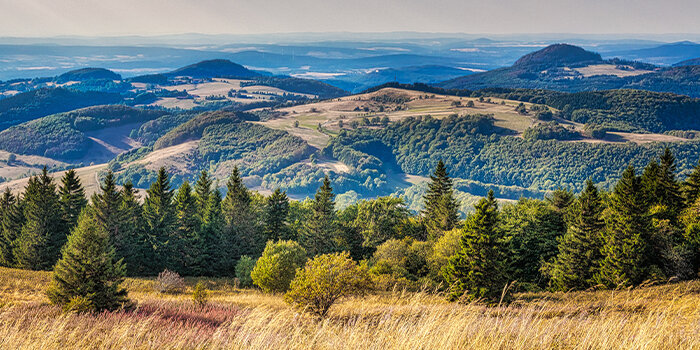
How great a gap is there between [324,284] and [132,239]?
5319 cm

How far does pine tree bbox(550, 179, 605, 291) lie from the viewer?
48031 millimetres

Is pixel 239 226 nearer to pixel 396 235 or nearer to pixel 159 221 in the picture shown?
pixel 159 221

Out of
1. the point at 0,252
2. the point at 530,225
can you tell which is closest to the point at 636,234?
the point at 530,225

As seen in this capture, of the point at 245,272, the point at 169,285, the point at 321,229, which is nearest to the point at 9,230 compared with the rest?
the point at 169,285

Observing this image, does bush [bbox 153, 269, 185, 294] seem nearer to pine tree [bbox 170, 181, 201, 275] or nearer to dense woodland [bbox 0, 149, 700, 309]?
dense woodland [bbox 0, 149, 700, 309]

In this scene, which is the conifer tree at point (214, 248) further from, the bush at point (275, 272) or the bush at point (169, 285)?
the bush at point (275, 272)

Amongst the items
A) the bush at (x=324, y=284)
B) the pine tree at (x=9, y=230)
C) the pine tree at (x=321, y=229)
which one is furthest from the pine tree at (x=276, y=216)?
the bush at (x=324, y=284)

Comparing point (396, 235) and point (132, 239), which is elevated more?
point (132, 239)

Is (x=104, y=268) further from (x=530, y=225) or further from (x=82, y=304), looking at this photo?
(x=530, y=225)

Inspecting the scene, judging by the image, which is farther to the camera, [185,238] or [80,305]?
[185,238]

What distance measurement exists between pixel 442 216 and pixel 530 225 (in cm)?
1530

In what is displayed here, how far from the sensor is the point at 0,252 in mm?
67812

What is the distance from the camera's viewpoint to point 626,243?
45.4 m

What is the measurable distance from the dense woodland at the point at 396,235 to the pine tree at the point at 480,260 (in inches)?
4.5
